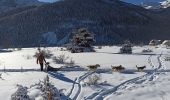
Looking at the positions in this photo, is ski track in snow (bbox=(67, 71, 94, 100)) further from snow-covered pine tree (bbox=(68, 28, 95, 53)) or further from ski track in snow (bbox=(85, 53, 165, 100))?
snow-covered pine tree (bbox=(68, 28, 95, 53))

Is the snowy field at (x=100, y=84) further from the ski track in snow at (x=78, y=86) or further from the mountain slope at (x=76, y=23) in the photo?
the mountain slope at (x=76, y=23)

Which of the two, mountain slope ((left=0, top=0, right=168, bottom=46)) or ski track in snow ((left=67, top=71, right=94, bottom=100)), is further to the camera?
mountain slope ((left=0, top=0, right=168, bottom=46))

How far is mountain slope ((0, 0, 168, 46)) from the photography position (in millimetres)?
126312

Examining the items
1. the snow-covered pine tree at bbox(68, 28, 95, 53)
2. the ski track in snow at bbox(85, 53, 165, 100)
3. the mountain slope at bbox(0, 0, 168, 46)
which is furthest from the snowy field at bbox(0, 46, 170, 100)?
the mountain slope at bbox(0, 0, 168, 46)

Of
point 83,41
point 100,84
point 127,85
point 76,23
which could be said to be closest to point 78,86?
point 100,84

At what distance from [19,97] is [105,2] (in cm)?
14562

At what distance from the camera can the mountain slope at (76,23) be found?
126m

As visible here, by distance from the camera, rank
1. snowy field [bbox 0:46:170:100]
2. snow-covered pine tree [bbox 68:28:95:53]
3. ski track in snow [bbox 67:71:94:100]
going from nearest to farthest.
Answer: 1. snowy field [bbox 0:46:170:100]
2. ski track in snow [bbox 67:71:94:100]
3. snow-covered pine tree [bbox 68:28:95:53]

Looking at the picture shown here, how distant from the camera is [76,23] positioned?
442 ft

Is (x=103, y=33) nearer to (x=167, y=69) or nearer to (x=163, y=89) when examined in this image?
(x=167, y=69)

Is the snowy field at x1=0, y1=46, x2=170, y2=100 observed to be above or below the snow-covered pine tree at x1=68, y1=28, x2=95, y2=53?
below

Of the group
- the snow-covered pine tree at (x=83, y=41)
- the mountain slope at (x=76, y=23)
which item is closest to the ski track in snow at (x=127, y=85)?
the snow-covered pine tree at (x=83, y=41)

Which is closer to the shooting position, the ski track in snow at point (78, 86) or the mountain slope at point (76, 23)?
the ski track in snow at point (78, 86)

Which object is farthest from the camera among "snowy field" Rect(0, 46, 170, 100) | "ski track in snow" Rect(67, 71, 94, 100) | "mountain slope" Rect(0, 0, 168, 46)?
"mountain slope" Rect(0, 0, 168, 46)
